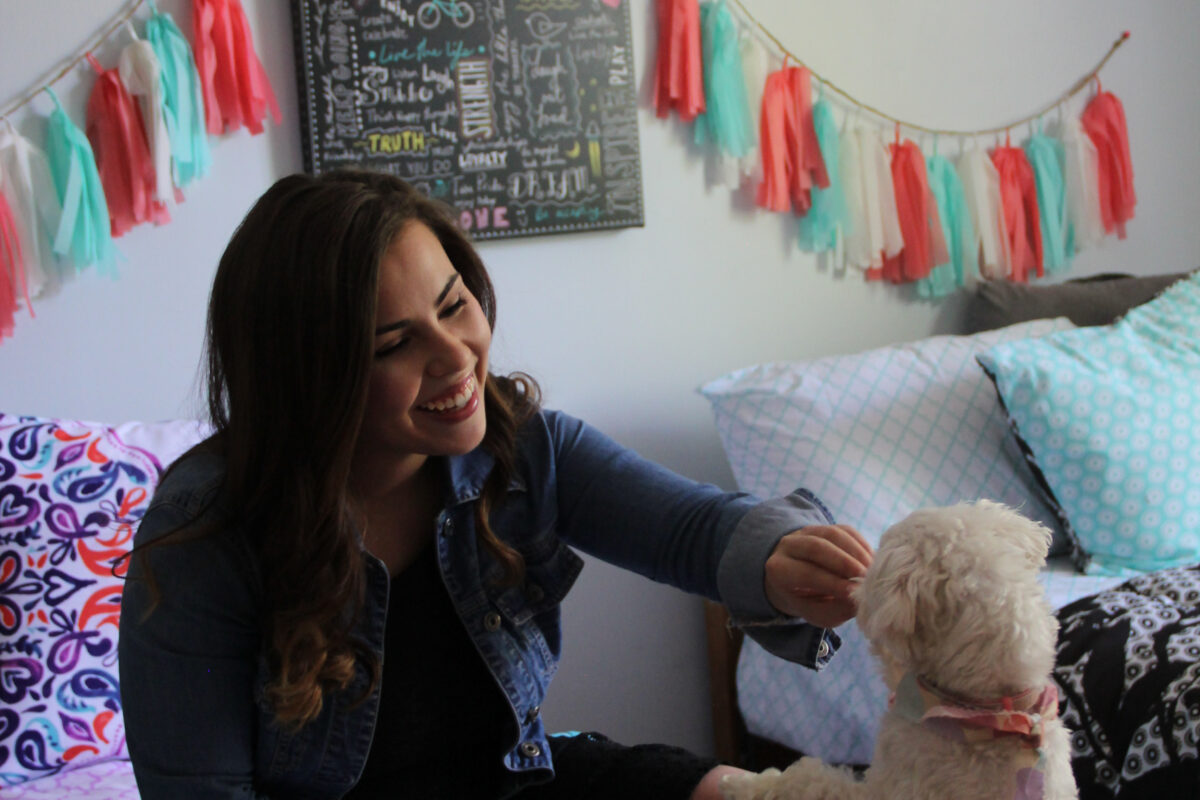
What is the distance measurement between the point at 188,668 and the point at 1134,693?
1.17 m

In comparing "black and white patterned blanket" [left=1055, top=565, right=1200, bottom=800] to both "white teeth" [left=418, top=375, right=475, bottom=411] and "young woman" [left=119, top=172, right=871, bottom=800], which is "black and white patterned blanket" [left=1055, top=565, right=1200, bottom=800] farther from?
"white teeth" [left=418, top=375, right=475, bottom=411]

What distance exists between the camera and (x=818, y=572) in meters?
1.02

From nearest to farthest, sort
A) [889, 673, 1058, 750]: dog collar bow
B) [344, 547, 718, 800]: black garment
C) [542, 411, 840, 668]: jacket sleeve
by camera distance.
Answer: [889, 673, 1058, 750]: dog collar bow, [542, 411, 840, 668]: jacket sleeve, [344, 547, 718, 800]: black garment

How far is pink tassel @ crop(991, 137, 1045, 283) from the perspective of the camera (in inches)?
102

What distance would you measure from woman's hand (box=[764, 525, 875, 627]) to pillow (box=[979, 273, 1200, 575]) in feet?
3.47

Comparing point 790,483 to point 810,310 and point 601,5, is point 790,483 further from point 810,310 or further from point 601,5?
point 601,5

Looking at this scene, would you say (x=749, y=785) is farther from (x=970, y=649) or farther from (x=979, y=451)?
(x=979, y=451)

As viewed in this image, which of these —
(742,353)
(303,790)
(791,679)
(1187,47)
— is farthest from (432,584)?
(1187,47)

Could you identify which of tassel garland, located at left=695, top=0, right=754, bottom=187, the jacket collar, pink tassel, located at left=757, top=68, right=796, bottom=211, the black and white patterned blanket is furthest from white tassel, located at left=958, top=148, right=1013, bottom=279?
the jacket collar

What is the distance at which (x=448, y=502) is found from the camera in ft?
4.08

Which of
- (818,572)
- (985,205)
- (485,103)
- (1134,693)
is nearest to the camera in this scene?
(818,572)

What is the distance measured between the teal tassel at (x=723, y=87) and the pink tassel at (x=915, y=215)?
1.36 ft

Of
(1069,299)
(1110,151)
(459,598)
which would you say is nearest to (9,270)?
(459,598)

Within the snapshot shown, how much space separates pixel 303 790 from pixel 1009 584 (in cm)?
78
